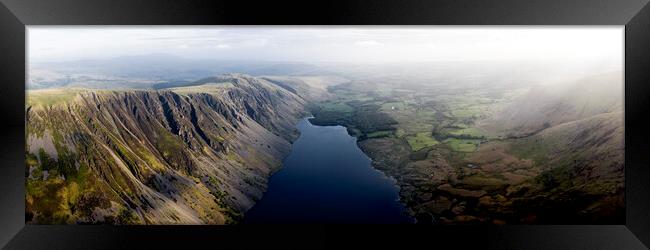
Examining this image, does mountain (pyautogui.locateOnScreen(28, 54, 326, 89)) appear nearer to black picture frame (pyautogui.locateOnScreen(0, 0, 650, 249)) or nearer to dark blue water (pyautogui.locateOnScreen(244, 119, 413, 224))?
dark blue water (pyautogui.locateOnScreen(244, 119, 413, 224))

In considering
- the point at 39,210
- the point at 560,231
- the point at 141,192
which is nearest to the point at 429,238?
the point at 560,231

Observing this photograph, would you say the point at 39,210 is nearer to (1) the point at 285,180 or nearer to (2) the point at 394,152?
(1) the point at 285,180

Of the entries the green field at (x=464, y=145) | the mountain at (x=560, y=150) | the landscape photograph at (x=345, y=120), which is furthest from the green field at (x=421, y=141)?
the mountain at (x=560, y=150)

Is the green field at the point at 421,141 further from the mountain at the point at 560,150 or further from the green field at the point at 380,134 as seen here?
the mountain at the point at 560,150

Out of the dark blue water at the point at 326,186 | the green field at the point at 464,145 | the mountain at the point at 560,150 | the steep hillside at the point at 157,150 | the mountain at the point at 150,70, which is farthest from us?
the green field at the point at 464,145

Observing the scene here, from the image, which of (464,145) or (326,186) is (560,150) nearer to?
(464,145)

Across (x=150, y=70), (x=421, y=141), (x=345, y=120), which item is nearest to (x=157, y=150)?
Result: (x=150, y=70)
